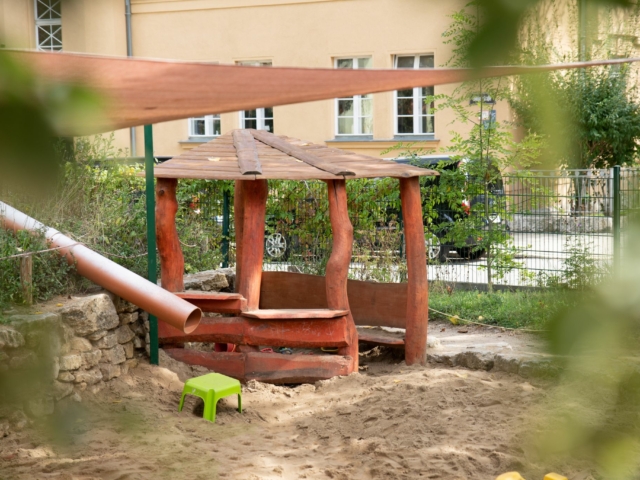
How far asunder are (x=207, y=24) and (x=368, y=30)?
171 mm

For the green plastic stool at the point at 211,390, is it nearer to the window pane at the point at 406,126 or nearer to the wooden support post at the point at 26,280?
the wooden support post at the point at 26,280

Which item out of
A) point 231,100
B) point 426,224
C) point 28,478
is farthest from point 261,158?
point 231,100

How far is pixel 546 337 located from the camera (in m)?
0.73

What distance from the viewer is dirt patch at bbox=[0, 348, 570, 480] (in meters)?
3.85

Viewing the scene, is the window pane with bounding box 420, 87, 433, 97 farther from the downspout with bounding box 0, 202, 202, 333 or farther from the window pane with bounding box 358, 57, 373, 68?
the downspout with bounding box 0, 202, 202, 333

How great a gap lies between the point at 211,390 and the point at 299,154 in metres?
2.06

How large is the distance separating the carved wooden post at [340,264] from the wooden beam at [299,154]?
0.45 ft

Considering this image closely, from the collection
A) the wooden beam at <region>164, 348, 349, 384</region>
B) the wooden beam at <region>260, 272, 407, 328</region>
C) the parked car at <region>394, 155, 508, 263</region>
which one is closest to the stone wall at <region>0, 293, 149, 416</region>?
the wooden beam at <region>164, 348, 349, 384</region>

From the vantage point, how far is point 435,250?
8875 millimetres

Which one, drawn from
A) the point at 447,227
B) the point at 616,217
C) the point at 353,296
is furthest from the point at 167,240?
the point at 616,217

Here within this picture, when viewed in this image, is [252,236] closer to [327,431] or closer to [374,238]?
[327,431]

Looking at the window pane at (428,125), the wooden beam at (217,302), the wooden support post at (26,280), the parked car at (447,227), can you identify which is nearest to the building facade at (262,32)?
the window pane at (428,125)

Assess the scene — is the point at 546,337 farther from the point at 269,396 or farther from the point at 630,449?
the point at 269,396

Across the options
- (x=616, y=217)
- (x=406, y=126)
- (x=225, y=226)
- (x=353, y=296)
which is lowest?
(x=353, y=296)
